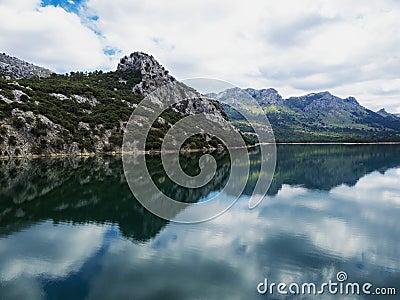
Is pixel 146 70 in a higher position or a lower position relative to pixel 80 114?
higher

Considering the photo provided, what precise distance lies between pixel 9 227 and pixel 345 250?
24.4m

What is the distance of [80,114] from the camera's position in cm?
8775

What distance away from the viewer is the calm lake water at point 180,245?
1596 centimetres

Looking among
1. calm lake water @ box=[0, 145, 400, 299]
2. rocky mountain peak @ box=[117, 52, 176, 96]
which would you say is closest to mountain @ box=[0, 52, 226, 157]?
rocky mountain peak @ box=[117, 52, 176, 96]

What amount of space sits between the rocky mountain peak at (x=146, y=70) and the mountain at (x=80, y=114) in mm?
415

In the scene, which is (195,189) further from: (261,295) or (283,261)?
(261,295)

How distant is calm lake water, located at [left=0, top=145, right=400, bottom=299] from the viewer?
52.4ft

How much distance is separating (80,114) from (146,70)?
5205cm
